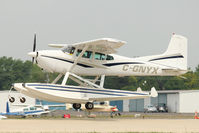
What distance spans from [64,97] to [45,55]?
9.51ft

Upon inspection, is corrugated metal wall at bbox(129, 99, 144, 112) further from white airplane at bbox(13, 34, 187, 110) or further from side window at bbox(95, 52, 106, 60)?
side window at bbox(95, 52, 106, 60)

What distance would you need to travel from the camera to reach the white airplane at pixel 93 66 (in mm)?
24766

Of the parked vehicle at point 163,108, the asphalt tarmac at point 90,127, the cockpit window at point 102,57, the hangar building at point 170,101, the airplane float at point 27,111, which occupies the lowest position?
the asphalt tarmac at point 90,127

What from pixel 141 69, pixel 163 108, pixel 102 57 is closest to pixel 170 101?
pixel 163 108

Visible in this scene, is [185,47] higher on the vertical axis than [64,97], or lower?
higher

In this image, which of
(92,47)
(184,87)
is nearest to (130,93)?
(92,47)

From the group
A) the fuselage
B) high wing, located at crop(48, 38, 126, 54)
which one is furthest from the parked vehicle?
high wing, located at crop(48, 38, 126, 54)

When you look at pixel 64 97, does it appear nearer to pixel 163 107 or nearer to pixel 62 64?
pixel 62 64

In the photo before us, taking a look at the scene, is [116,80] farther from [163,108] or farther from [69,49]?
[69,49]

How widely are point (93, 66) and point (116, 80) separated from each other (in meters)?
56.5

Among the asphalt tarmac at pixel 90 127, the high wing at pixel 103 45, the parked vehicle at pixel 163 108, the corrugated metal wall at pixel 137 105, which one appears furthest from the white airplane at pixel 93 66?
the corrugated metal wall at pixel 137 105

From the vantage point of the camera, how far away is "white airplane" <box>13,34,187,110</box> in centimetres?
2477

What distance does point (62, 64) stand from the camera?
1027 inches

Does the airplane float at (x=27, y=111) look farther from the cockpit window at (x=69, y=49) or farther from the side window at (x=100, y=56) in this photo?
the side window at (x=100, y=56)
